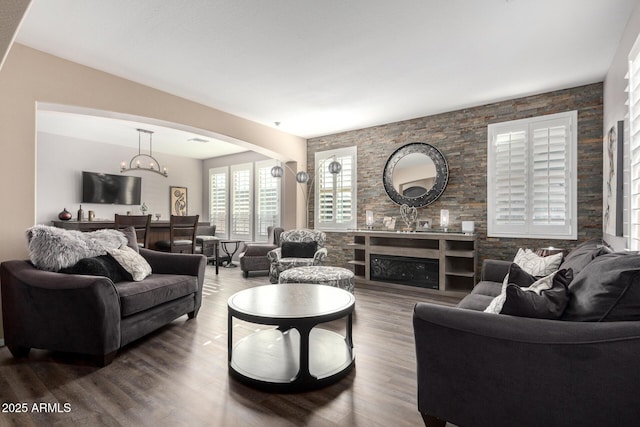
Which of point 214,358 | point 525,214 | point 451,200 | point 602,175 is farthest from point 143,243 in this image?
point 602,175

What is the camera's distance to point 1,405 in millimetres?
1885

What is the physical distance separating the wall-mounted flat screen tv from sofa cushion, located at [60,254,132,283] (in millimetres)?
4516

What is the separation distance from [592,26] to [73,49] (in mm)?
4658

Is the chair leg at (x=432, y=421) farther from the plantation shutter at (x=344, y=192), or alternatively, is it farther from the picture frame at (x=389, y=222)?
the plantation shutter at (x=344, y=192)

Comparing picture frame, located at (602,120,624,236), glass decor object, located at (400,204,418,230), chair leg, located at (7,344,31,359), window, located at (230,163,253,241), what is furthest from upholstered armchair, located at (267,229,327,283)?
picture frame, located at (602,120,624,236)

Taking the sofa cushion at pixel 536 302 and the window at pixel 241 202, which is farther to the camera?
the window at pixel 241 202

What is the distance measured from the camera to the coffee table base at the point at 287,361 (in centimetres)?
205

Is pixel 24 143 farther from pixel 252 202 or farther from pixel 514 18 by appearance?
pixel 252 202

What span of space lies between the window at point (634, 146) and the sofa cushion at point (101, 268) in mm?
4055

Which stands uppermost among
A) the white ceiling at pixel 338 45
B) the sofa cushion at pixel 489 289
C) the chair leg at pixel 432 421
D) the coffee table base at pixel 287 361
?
the white ceiling at pixel 338 45

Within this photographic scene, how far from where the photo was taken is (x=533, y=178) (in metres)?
4.25

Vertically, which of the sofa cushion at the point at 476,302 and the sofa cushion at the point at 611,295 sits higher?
the sofa cushion at the point at 611,295

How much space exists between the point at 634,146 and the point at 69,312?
4203mm

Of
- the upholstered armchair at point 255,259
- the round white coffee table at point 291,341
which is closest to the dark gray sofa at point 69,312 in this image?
the round white coffee table at point 291,341
